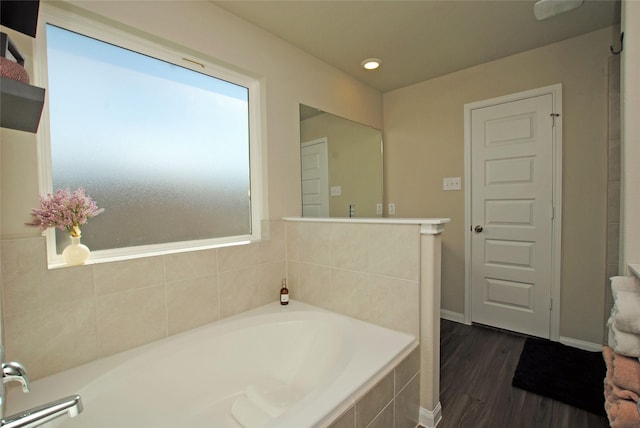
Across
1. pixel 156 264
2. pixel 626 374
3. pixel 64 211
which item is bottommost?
pixel 626 374

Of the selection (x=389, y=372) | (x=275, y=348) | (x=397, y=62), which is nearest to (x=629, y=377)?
(x=389, y=372)

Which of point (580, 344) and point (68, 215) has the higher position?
point (68, 215)

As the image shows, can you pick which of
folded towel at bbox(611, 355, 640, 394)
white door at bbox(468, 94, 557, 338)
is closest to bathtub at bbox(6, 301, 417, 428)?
folded towel at bbox(611, 355, 640, 394)

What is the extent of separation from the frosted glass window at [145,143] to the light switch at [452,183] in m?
1.91

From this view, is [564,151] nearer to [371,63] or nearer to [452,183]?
[452,183]

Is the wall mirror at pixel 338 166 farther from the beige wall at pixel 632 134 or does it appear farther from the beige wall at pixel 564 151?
the beige wall at pixel 632 134

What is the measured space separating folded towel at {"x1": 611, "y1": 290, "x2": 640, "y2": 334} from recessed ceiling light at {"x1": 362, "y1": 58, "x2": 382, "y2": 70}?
2.25m

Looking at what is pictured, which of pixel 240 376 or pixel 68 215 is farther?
pixel 240 376

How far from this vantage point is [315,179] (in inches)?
95.7

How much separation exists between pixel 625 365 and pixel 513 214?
1.84m

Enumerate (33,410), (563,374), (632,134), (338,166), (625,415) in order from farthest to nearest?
(338,166) → (563,374) → (632,134) → (625,415) → (33,410)

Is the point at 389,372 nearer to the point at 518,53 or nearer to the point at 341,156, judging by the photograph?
the point at 341,156

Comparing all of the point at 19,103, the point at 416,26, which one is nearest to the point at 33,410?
the point at 19,103

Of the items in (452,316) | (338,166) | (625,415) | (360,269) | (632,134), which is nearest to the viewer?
(625,415)
